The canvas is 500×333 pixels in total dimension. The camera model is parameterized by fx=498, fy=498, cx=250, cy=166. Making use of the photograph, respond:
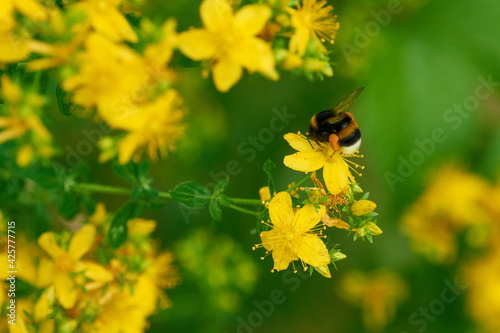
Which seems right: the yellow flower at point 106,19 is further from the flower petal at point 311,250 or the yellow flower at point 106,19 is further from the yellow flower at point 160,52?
the flower petal at point 311,250

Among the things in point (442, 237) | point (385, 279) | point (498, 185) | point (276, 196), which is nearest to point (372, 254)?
point (385, 279)

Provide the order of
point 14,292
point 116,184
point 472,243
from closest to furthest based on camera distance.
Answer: point 14,292 → point 472,243 → point 116,184

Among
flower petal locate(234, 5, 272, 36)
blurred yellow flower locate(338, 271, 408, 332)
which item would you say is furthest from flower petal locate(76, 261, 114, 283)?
blurred yellow flower locate(338, 271, 408, 332)

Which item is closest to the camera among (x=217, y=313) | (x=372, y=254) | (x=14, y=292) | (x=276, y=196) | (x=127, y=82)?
(x=127, y=82)

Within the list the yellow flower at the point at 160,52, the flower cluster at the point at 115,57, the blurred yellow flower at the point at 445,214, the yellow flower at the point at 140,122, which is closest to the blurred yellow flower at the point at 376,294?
the blurred yellow flower at the point at 445,214

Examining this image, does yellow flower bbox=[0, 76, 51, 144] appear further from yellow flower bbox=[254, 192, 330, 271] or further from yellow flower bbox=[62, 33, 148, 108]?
yellow flower bbox=[254, 192, 330, 271]

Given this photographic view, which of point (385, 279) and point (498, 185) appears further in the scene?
point (385, 279)

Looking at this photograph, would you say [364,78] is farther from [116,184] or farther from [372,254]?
[116,184]
